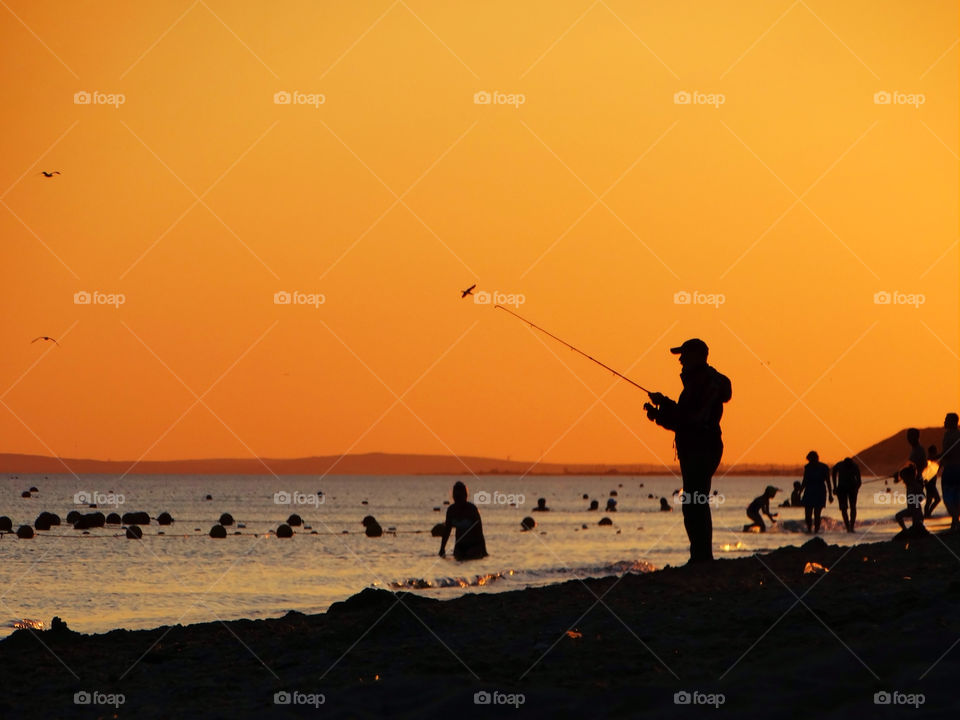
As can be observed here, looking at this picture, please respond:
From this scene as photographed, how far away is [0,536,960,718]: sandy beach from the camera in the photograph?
23.7ft

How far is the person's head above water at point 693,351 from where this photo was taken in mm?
11680

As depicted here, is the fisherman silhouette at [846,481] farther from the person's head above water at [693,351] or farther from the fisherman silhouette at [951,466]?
the person's head above water at [693,351]

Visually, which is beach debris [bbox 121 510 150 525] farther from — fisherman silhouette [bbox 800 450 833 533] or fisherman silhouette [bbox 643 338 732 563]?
fisherman silhouette [bbox 643 338 732 563]

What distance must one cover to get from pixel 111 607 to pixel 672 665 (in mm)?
13591

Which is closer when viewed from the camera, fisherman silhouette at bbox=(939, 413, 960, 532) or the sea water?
fisherman silhouette at bbox=(939, 413, 960, 532)

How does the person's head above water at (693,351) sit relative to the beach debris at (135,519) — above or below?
below

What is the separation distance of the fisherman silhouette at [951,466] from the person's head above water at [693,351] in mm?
6261

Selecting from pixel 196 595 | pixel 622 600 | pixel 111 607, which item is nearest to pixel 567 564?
pixel 196 595

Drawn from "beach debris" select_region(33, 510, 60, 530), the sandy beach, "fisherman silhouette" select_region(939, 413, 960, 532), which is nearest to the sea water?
"beach debris" select_region(33, 510, 60, 530)

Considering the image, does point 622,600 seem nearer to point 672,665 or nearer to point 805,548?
point 672,665

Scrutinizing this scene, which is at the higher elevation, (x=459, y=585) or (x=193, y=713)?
(x=459, y=585)

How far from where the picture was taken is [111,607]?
1888 cm

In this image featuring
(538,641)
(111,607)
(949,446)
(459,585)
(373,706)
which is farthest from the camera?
(459,585)

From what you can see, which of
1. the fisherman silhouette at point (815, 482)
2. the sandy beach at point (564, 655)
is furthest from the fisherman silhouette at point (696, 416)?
the fisherman silhouette at point (815, 482)
